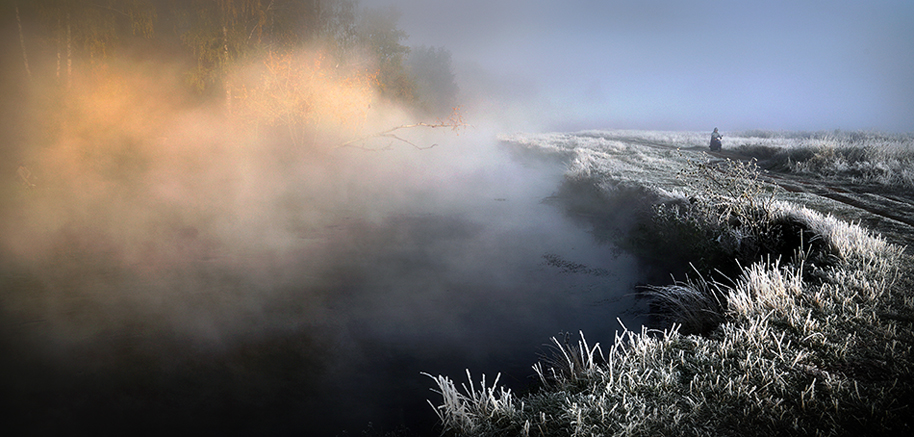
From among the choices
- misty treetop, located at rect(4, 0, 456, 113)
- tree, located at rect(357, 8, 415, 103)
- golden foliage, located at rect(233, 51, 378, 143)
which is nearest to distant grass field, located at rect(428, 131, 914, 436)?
golden foliage, located at rect(233, 51, 378, 143)

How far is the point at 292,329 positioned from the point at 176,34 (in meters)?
12.8

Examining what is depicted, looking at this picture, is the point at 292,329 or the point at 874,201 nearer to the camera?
the point at 292,329

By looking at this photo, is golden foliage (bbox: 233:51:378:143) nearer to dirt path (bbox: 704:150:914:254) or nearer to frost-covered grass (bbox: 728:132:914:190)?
dirt path (bbox: 704:150:914:254)

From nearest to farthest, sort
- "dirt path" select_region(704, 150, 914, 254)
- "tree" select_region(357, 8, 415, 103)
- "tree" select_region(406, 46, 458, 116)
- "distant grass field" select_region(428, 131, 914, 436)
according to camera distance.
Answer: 1. "distant grass field" select_region(428, 131, 914, 436)
2. "dirt path" select_region(704, 150, 914, 254)
3. "tree" select_region(357, 8, 415, 103)
4. "tree" select_region(406, 46, 458, 116)

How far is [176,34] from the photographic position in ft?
42.7

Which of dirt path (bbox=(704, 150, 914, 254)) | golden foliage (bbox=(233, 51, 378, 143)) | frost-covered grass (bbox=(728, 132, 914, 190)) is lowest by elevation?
dirt path (bbox=(704, 150, 914, 254))

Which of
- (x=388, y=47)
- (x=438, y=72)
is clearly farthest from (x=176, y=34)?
(x=438, y=72)

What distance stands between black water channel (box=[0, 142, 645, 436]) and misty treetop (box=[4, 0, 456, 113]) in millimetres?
6158

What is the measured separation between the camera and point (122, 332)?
5395mm

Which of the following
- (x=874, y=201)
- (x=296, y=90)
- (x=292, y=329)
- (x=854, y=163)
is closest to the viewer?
(x=292, y=329)

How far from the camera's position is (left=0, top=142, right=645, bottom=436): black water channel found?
13.7 ft

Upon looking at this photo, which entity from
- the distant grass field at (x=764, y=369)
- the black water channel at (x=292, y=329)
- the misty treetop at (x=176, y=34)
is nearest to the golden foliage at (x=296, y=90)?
the misty treetop at (x=176, y=34)

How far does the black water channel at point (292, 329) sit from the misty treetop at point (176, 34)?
6158 mm

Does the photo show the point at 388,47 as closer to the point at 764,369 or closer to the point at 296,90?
the point at 296,90
